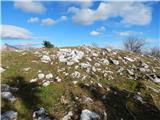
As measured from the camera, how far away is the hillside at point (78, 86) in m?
14.1

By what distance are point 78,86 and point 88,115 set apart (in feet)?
11.5

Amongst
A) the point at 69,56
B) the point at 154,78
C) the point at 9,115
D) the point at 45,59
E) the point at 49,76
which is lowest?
the point at 9,115

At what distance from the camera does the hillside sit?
554 inches

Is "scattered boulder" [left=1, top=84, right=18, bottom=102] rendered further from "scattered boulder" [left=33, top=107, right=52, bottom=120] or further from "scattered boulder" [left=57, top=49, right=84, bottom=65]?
"scattered boulder" [left=57, top=49, right=84, bottom=65]

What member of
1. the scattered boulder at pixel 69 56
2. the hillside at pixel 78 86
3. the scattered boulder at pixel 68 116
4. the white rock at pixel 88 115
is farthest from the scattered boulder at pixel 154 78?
the scattered boulder at pixel 68 116

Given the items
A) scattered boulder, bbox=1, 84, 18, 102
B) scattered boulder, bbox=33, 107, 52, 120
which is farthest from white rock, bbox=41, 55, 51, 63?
scattered boulder, bbox=33, 107, 52, 120

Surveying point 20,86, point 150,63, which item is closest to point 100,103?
point 20,86

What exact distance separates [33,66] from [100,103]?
702cm

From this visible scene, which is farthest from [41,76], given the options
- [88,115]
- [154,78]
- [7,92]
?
[154,78]

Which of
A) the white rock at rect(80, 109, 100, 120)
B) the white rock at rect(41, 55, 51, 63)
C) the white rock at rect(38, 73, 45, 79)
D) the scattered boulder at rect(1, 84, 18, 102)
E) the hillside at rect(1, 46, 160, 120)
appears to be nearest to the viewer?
the white rock at rect(80, 109, 100, 120)

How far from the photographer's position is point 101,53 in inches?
899

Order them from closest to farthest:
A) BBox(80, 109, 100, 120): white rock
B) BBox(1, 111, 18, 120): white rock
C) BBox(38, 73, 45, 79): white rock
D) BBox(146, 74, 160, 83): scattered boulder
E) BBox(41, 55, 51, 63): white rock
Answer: BBox(1, 111, 18, 120): white rock < BBox(80, 109, 100, 120): white rock < BBox(38, 73, 45, 79): white rock < BBox(146, 74, 160, 83): scattered boulder < BBox(41, 55, 51, 63): white rock

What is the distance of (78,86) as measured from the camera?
54.7 feet

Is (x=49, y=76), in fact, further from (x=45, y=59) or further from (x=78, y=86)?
(x=45, y=59)
